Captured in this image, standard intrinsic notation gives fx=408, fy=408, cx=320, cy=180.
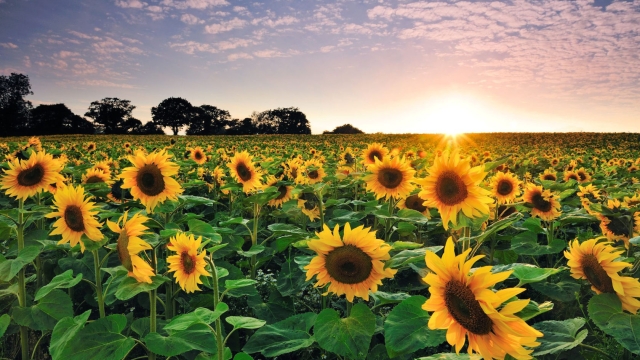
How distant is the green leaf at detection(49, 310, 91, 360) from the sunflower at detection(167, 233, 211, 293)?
1.77ft

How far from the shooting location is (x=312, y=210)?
4730mm

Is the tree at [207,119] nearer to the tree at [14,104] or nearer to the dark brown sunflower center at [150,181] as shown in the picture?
the tree at [14,104]

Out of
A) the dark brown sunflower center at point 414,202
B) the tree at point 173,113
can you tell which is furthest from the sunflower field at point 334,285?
the tree at point 173,113

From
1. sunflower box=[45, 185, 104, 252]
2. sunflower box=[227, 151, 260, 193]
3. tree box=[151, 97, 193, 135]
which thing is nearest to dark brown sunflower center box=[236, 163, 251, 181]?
sunflower box=[227, 151, 260, 193]

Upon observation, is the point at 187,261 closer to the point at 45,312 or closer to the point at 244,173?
the point at 45,312

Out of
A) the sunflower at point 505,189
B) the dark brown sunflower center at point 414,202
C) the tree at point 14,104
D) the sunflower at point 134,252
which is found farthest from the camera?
the tree at point 14,104

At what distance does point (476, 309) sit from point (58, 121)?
90470mm

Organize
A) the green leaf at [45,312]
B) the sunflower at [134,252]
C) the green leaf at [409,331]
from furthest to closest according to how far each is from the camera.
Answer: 1. the green leaf at [45,312]
2. the sunflower at [134,252]
3. the green leaf at [409,331]

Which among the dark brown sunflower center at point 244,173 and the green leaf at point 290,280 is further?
the dark brown sunflower center at point 244,173

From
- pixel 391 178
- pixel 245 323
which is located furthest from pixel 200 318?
pixel 391 178

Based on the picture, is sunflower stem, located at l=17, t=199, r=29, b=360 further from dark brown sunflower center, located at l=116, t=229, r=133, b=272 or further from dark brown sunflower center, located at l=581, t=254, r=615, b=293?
dark brown sunflower center, located at l=581, t=254, r=615, b=293

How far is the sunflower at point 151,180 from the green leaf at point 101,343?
→ 1103 mm

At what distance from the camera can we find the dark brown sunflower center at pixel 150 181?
3.21m

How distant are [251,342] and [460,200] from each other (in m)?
1.44
